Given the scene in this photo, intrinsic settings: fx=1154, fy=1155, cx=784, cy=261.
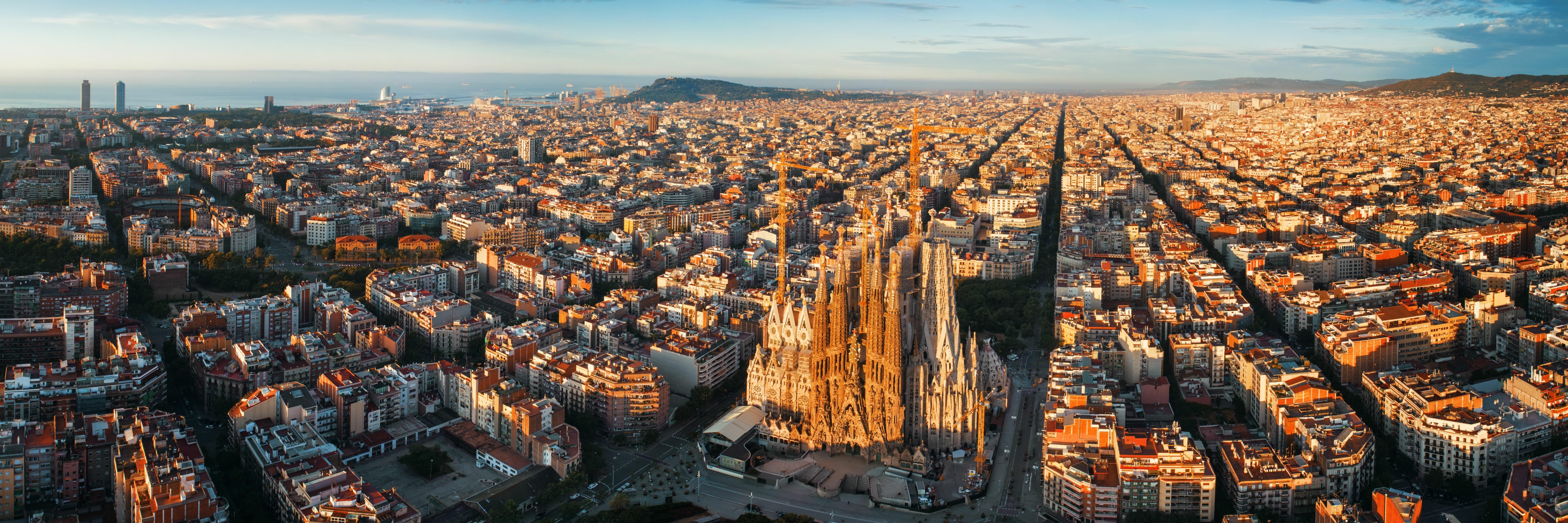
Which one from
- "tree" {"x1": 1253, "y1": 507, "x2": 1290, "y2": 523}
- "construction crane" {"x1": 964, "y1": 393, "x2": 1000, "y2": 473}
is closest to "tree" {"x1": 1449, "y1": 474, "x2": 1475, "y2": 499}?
"tree" {"x1": 1253, "y1": 507, "x2": 1290, "y2": 523}

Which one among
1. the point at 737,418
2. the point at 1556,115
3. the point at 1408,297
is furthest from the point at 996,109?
the point at 737,418

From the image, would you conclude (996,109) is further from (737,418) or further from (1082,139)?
(737,418)

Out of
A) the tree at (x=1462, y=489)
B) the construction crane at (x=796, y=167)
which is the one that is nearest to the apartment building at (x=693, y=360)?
the tree at (x=1462, y=489)

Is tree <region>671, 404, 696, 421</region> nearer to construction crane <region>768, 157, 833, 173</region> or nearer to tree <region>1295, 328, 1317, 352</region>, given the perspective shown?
tree <region>1295, 328, 1317, 352</region>

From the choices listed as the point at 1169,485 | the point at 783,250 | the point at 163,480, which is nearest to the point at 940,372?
the point at 1169,485

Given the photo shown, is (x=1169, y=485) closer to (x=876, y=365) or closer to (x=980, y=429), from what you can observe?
(x=980, y=429)

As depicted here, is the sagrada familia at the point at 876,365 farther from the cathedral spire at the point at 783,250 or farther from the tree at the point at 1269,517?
the tree at the point at 1269,517
